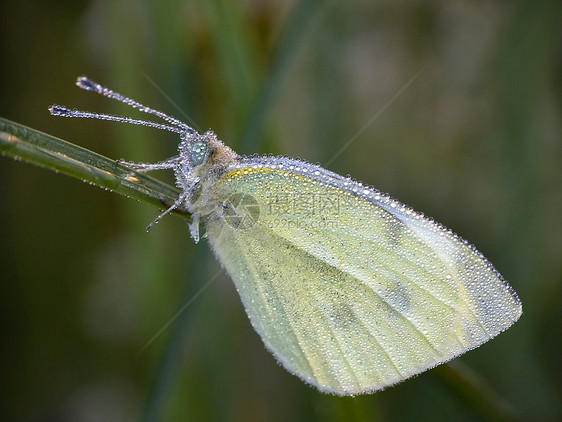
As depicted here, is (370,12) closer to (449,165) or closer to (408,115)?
(408,115)

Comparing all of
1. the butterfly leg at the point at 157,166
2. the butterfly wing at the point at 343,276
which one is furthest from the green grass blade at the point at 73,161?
the butterfly wing at the point at 343,276

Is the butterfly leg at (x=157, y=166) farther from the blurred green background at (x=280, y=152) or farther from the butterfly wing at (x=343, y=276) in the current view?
the blurred green background at (x=280, y=152)

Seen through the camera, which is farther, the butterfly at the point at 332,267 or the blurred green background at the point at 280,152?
the blurred green background at the point at 280,152

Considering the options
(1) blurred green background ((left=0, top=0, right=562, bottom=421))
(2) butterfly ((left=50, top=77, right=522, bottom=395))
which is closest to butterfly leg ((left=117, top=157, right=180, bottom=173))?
(2) butterfly ((left=50, top=77, right=522, bottom=395))

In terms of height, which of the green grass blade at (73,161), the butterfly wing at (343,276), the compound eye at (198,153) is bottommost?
the butterfly wing at (343,276)

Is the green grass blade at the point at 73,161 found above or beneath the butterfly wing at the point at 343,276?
above

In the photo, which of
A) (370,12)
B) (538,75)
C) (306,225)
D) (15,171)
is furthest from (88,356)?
(538,75)

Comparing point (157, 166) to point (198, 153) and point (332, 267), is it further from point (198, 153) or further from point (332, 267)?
point (332, 267)
